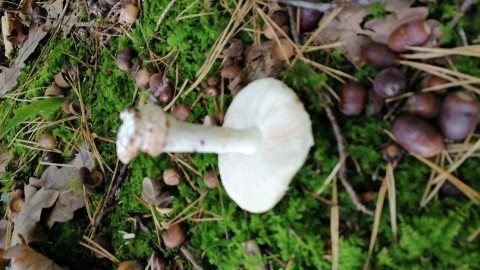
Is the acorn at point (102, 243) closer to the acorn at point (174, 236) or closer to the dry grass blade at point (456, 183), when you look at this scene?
the acorn at point (174, 236)

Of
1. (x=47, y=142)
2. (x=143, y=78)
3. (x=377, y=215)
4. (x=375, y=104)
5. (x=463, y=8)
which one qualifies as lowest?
(x=47, y=142)

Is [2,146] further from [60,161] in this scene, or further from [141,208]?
[141,208]

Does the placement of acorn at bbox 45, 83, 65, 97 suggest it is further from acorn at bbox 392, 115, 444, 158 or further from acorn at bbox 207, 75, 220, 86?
acorn at bbox 392, 115, 444, 158

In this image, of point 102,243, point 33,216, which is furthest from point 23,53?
point 102,243

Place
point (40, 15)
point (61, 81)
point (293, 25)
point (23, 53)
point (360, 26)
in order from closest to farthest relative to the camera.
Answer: point (360, 26) < point (293, 25) < point (61, 81) < point (40, 15) < point (23, 53)

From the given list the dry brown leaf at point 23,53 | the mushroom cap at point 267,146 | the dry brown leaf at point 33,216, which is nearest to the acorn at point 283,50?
the mushroom cap at point 267,146

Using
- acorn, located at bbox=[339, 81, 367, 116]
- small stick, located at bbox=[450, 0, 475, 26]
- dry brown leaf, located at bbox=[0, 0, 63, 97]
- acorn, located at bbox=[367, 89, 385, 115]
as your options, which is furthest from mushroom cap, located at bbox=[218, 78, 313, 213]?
dry brown leaf, located at bbox=[0, 0, 63, 97]

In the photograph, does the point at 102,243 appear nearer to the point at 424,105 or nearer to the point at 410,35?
the point at 424,105
